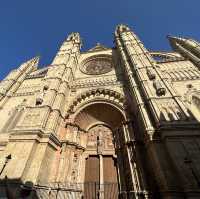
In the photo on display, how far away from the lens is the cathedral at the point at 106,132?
5.88 m

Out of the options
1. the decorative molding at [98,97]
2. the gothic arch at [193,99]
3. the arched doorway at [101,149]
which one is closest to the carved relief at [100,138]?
the arched doorway at [101,149]

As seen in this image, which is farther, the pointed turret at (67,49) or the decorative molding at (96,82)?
the pointed turret at (67,49)

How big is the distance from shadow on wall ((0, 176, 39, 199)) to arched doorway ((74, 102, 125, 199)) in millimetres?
2528

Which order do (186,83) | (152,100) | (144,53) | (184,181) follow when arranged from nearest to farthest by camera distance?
(184,181)
(152,100)
(186,83)
(144,53)

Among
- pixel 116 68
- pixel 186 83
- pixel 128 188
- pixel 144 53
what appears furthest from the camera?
pixel 116 68

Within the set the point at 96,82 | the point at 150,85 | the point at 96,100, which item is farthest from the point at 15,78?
the point at 150,85

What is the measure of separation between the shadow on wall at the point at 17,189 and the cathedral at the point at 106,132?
0.10 ft

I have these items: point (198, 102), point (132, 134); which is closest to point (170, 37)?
point (198, 102)

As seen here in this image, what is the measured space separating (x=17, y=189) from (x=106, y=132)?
585cm

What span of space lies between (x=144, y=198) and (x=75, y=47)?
15.3 m

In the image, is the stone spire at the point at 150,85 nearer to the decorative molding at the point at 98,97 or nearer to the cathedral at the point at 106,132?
the cathedral at the point at 106,132

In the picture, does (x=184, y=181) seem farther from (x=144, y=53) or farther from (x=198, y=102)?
(x=144, y=53)

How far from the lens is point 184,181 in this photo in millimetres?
4953

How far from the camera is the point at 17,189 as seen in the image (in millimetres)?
5555
